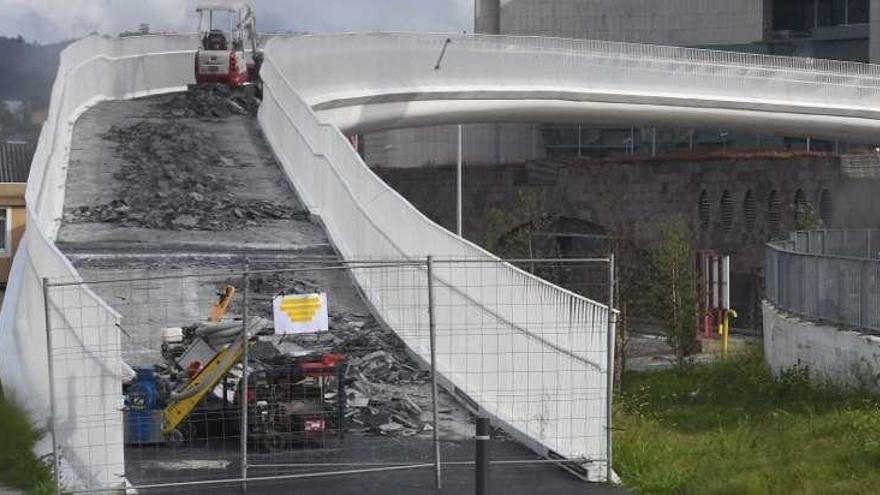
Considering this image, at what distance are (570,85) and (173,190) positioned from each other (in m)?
23.3

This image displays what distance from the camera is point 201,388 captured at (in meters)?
15.7

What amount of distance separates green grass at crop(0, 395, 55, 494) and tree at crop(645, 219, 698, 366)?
65.7ft

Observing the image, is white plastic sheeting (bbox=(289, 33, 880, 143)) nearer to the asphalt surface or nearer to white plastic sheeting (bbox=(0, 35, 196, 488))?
white plastic sheeting (bbox=(0, 35, 196, 488))

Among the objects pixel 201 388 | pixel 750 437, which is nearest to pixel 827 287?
pixel 750 437

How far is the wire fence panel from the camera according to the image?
22656 millimetres

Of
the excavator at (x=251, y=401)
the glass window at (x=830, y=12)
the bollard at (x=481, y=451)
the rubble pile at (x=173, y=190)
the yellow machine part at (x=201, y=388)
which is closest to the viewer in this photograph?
the bollard at (x=481, y=451)

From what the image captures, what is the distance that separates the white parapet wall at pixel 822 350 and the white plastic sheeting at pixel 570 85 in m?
18.7

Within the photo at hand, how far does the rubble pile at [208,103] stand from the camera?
38469 millimetres

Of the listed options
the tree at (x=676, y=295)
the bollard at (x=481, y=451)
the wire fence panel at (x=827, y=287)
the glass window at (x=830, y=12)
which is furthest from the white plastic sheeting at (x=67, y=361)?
the glass window at (x=830, y=12)

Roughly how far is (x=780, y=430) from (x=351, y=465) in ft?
21.1

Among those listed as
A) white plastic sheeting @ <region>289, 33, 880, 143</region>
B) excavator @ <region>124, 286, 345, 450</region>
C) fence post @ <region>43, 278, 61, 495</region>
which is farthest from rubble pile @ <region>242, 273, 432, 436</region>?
white plastic sheeting @ <region>289, 33, 880, 143</region>

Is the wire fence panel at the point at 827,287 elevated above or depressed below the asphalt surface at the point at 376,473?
above

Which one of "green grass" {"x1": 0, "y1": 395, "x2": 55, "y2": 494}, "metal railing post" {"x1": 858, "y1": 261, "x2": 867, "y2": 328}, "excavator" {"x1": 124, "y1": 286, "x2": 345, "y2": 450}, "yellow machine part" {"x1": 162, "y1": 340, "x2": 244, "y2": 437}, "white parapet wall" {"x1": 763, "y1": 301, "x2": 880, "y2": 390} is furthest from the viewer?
"metal railing post" {"x1": 858, "y1": 261, "x2": 867, "y2": 328}

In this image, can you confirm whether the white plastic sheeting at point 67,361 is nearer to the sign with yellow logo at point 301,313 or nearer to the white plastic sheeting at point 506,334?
the sign with yellow logo at point 301,313
